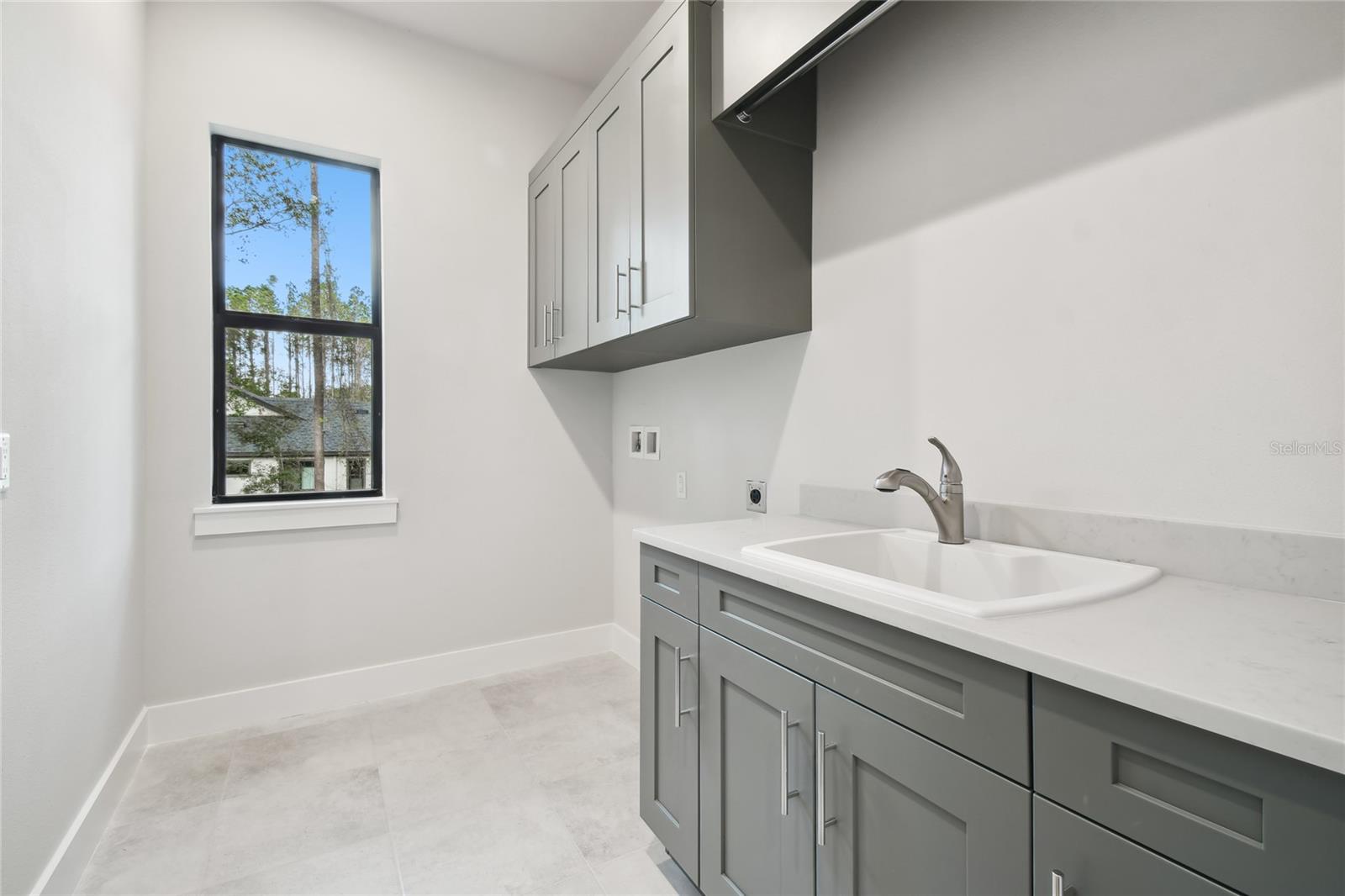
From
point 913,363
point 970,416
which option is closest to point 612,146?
point 913,363

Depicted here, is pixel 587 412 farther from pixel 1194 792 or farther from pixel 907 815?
pixel 1194 792

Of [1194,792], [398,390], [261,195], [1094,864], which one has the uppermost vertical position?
[261,195]

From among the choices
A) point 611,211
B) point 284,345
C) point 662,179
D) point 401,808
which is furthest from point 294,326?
point 401,808

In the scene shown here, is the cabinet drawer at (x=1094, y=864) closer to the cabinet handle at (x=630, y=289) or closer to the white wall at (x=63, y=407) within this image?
the cabinet handle at (x=630, y=289)

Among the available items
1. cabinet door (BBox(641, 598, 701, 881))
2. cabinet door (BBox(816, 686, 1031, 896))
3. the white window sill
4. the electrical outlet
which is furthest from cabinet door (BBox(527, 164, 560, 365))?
cabinet door (BBox(816, 686, 1031, 896))

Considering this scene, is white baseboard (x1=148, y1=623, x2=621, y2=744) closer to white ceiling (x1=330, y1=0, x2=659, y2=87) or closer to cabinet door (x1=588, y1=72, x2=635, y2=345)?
cabinet door (x1=588, y1=72, x2=635, y2=345)

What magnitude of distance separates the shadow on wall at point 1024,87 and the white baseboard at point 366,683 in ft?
7.54

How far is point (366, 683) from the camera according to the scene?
2.68m

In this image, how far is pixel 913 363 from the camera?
160 centimetres

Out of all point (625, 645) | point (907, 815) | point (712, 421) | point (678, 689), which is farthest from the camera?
point (625, 645)

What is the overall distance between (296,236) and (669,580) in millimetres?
2345

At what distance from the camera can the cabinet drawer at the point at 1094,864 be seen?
63 cm

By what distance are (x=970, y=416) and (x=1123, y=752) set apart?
3.01 feet

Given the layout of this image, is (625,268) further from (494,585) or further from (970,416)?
(494,585)
